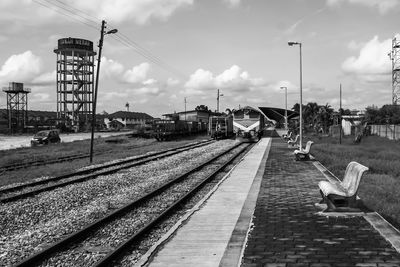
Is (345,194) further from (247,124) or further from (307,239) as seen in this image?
(247,124)

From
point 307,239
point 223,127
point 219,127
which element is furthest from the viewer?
point 223,127

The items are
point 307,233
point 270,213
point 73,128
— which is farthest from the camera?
point 73,128

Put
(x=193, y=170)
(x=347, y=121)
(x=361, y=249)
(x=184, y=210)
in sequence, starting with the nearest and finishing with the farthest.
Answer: (x=361, y=249) < (x=184, y=210) < (x=193, y=170) < (x=347, y=121)

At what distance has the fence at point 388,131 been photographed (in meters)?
43.5

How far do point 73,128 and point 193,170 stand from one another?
85188 mm

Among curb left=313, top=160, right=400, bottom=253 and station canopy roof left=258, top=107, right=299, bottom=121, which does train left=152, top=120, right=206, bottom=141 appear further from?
curb left=313, top=160, right=400, bottom=253

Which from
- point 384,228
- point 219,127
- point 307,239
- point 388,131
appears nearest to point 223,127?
point 219,127

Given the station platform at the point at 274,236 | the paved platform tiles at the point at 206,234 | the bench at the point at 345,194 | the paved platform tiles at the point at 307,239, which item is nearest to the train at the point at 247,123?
the paved platform tiles at the point at 206,234

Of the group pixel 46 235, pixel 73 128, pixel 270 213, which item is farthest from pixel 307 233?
pixel 73 128

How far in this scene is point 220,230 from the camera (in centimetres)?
751

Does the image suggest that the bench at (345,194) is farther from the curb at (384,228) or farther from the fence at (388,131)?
the fence at (388,131)

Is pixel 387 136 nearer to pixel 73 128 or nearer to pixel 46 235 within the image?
pixel 46 235

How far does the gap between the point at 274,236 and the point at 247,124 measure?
122 ft

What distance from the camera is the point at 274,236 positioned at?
6883 millimetres
